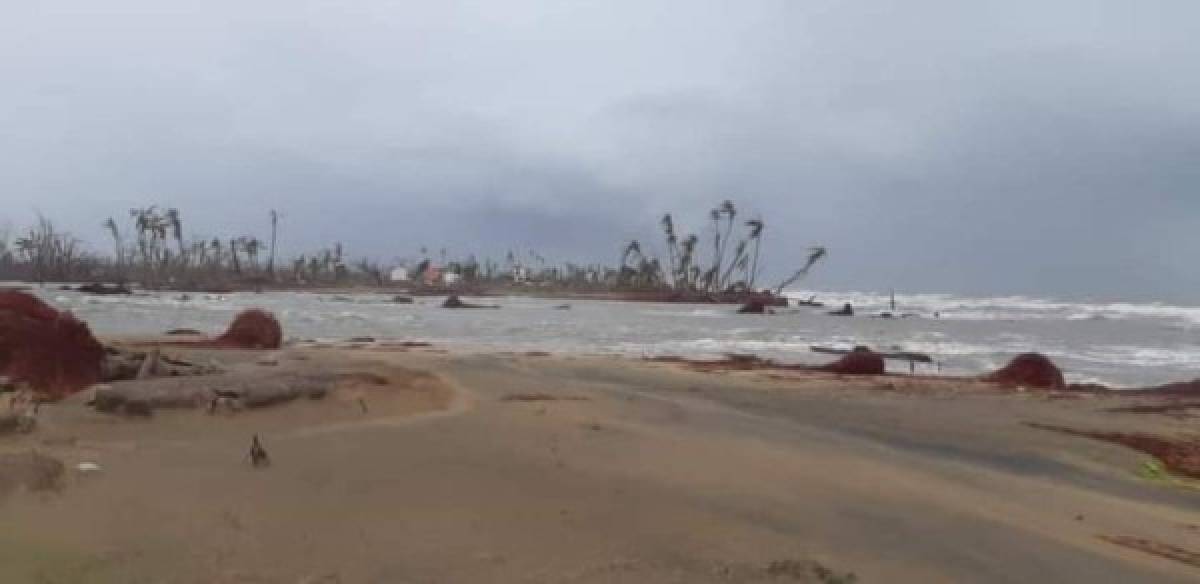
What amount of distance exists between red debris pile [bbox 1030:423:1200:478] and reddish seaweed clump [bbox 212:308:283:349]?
46.0ft

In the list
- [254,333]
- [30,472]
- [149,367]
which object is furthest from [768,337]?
[30,472]

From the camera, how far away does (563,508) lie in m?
5.68

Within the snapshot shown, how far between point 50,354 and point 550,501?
6.75 m

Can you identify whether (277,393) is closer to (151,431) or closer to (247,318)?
(151,431)

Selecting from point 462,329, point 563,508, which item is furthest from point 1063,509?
point 462,329

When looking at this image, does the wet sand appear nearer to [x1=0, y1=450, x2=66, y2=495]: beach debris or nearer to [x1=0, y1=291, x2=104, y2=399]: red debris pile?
[x1=0, y1=450, x2=66, y2=495]: beach debris

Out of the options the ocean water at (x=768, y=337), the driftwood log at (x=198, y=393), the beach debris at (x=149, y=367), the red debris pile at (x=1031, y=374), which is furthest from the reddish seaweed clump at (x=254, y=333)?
the red debris pile at (x=1031, y=374)

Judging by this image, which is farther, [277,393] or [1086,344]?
[1086,344]

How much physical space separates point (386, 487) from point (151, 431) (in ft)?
8.31

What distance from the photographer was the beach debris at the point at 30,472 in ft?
17.3

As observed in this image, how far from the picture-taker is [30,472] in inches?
214

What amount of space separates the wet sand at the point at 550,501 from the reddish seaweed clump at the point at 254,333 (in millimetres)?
9718

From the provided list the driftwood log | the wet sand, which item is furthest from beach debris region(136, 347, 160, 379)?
the wet sand

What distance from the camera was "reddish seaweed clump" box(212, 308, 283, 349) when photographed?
19.6 metres
